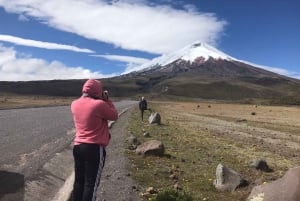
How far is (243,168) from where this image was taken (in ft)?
57.0

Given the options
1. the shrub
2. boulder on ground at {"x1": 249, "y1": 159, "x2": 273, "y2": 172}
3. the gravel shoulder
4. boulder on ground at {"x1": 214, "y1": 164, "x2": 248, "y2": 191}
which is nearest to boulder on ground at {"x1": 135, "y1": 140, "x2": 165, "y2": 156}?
the gravel shoulder

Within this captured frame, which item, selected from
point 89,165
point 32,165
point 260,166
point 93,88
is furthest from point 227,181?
point 32,165

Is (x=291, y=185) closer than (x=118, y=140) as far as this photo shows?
Yes

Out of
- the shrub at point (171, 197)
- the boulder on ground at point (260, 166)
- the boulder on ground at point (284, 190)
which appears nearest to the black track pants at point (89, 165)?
the shrub at point (171, 197)

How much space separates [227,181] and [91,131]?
5463 mm

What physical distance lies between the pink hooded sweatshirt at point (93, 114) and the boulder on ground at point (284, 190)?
3.00 metres

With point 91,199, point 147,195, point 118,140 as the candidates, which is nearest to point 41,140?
point 118,140

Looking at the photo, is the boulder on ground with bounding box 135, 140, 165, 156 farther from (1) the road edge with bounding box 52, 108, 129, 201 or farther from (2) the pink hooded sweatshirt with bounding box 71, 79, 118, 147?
(2) the pink hooded sweatshirt with bounding box 71, 79, 118, 147

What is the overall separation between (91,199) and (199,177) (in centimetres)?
651

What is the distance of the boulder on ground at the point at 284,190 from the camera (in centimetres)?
934

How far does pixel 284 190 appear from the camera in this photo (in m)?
9.49

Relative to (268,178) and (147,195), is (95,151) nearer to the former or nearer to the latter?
(147,195)

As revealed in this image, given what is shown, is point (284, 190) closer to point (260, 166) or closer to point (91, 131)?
point (91, 131)

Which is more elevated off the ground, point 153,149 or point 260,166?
point 153,149
